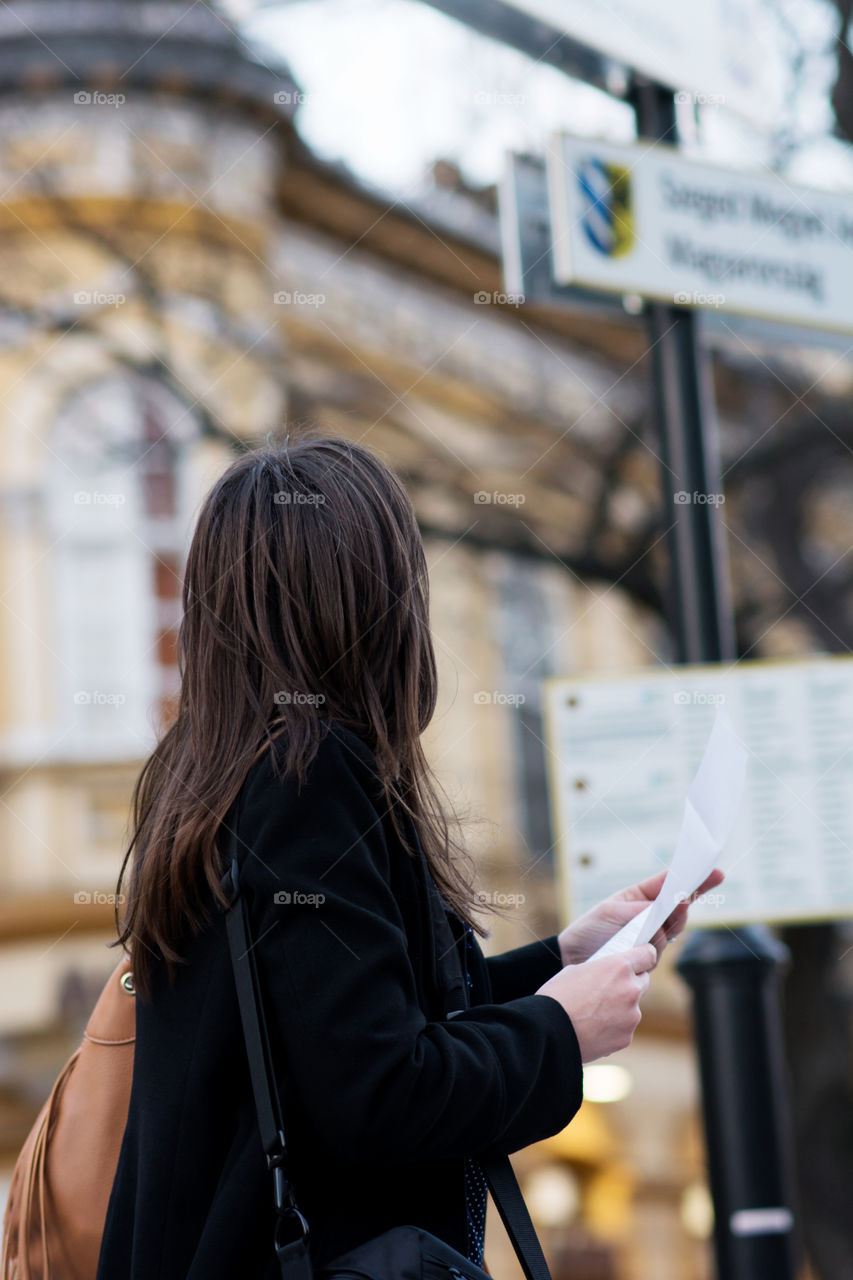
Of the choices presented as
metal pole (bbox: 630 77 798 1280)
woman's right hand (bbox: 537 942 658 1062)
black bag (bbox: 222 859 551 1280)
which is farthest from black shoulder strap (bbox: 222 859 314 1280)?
metal pole (bbox: 630 77 798 1280)

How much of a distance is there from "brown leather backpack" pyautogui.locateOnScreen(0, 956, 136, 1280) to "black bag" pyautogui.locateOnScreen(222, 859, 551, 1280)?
0.78 ft

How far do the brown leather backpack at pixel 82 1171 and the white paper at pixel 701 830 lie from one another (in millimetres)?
523

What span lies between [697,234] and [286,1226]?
256 cm

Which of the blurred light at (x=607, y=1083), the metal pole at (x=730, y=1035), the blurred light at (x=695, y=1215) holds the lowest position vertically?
the blurred light at (x=695, y=1215)

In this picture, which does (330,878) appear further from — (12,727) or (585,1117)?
(585,1117)

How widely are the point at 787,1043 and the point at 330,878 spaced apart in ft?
20.5

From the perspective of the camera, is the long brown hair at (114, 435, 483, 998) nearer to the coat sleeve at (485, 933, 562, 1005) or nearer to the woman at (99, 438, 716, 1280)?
the woman at (99, 438, 716, 1280)

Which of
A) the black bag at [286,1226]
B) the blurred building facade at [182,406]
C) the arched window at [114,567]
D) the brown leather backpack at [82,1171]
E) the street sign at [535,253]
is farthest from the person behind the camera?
the arched window at [114,567]

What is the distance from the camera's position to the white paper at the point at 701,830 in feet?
5.66

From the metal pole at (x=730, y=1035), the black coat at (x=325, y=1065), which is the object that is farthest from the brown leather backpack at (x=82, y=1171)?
the metal pole at (x=730, y=1035)

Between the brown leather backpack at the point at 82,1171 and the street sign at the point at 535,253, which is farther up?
the street sign at the point at 535,253

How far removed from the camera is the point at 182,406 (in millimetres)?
7832

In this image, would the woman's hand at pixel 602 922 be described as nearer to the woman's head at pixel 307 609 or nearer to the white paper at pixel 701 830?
the white paper at pixel 701 830

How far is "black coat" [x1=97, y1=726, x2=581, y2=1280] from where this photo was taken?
1.43m
